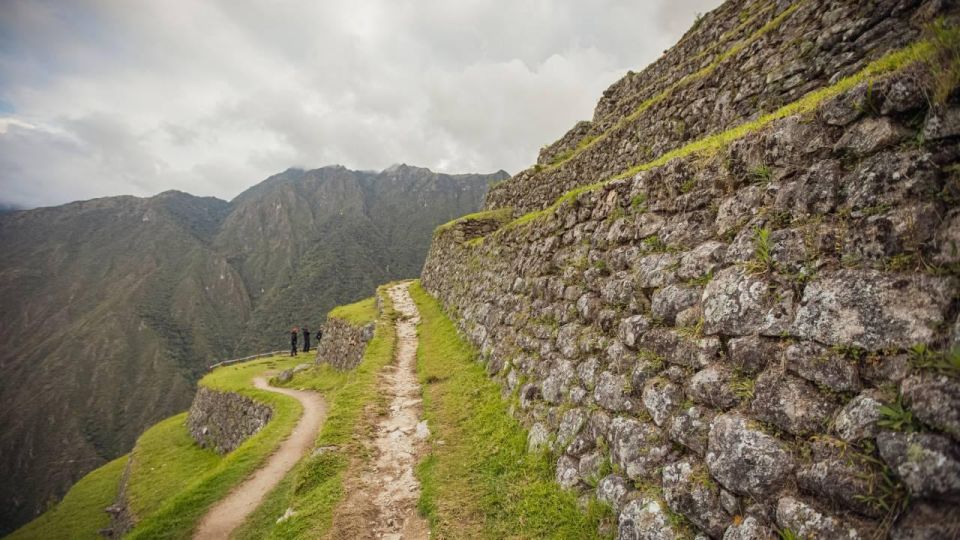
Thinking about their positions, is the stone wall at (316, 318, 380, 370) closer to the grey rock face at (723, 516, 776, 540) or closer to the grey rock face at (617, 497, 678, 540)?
the grey rock face at (617, 497, 678, 540)

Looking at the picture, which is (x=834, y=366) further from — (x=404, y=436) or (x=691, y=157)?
(x=404, y=436)

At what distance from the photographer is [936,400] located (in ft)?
9.30

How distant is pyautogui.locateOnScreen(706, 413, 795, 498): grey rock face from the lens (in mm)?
3746

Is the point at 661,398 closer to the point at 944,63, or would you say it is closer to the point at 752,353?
the point at 752,353

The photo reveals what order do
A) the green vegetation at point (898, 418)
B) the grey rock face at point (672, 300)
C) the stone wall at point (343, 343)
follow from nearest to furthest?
the green vegetation at point (898, 418), the grey rock face at point (672, 300), the stone wall at point (343, 343)

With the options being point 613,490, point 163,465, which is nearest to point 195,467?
point 163,465

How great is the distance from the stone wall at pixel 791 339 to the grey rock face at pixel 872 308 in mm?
13

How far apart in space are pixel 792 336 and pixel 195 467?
31.8 metres

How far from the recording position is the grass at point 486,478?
6082 millimetres

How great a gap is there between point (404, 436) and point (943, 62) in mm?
11568

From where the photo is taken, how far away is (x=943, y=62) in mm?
3443

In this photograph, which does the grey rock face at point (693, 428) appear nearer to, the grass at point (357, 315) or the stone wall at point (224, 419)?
the stone wall at point (224, 419)

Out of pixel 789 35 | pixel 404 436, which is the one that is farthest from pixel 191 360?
pixel 789 35

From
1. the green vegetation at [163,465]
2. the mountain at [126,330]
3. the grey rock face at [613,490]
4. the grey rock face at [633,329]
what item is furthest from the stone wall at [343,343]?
the mountain at [126,330]
